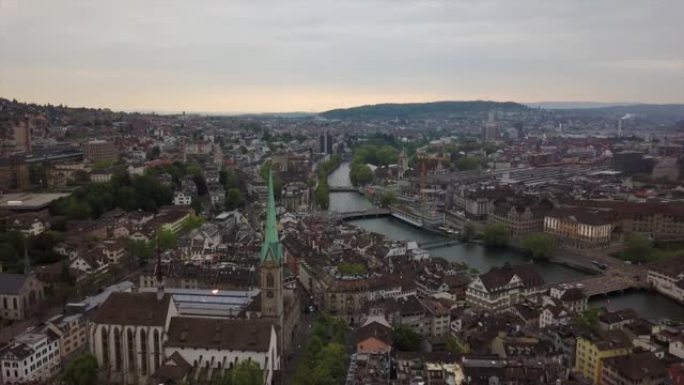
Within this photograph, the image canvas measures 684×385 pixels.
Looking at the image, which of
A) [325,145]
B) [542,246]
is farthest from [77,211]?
[325,145]

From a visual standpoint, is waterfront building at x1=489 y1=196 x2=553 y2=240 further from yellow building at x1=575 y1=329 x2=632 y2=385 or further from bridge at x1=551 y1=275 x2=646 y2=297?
yellow building at x1=575 y1=329 x2=632 y2=385

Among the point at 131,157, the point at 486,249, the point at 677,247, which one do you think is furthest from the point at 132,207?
the point at 677,247

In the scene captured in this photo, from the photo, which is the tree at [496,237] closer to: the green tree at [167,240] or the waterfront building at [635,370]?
the green tree at [167,240]

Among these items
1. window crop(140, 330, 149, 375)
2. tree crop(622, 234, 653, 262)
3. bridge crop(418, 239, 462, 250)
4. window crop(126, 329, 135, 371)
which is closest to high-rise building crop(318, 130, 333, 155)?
bridge crop(418, 239, 462, 250)

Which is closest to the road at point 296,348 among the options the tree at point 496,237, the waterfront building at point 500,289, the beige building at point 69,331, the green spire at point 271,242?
the green spire at point 271,242

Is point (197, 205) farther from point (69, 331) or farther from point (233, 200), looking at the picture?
point (69, 331)

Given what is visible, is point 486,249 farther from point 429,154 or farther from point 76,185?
point 429,154
